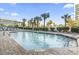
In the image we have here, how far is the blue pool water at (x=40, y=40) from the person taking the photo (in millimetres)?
3256

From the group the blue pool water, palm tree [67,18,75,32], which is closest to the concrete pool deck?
the blue pool water

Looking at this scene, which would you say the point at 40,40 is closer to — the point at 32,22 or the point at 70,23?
the point at 32,22

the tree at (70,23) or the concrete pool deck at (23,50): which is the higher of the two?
the tree at (70,23)

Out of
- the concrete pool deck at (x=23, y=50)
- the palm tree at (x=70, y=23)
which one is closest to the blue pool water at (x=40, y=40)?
the concrete pool deck at (x=23, y=50)

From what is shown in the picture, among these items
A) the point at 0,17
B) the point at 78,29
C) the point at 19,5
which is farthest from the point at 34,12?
the point at 78,29

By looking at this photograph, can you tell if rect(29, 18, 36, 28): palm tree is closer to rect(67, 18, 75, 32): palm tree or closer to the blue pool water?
the blue pool water

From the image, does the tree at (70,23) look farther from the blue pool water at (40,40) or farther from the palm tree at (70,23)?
the blue pool water at (40,40)

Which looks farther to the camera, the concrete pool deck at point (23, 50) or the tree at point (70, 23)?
the tree at point (70, 23)

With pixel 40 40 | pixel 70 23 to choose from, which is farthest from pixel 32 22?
pixel 70 23

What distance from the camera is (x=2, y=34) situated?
3.32 meters

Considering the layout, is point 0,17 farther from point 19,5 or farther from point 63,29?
point 63,29

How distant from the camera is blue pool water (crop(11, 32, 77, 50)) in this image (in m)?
3.26

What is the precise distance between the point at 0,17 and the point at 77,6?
46.5 inches
